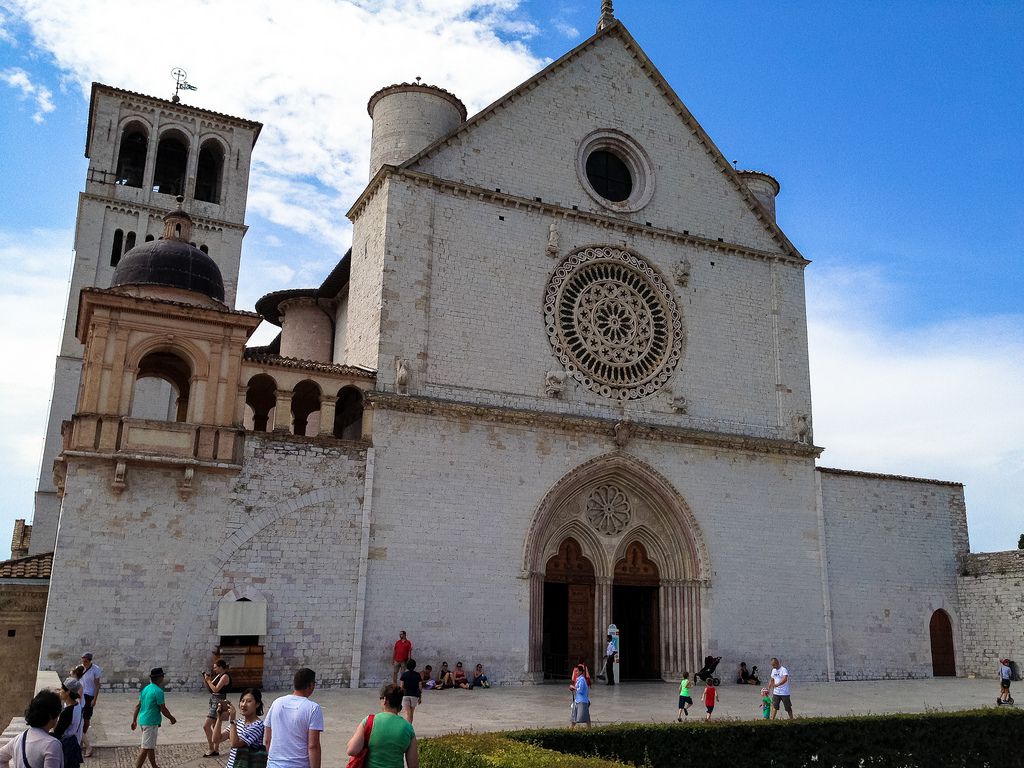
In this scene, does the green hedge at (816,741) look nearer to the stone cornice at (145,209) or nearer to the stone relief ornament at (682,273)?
the stone relief ornament at (682,273)

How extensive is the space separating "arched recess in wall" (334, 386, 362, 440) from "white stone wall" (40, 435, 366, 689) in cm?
187

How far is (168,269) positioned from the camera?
20594 mm

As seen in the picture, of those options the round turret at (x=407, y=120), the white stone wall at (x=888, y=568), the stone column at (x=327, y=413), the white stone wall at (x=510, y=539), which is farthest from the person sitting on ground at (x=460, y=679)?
the round turret at (x=407, y=120)

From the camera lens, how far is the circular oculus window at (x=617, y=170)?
25547 millimetres

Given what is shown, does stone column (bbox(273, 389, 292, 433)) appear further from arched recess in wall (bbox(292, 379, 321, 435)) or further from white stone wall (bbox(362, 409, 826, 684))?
white stone wall (bbox(362, 409, 826, 684))

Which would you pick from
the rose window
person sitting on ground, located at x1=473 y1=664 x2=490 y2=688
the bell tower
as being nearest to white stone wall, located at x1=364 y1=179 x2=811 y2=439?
the rose window

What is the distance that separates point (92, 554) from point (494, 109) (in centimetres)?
1470

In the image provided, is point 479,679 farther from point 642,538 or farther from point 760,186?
point 760,186

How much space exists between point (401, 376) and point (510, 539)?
4.68 metres

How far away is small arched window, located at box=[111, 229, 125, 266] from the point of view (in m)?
34.7

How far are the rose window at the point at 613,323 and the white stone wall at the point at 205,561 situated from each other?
6820mm

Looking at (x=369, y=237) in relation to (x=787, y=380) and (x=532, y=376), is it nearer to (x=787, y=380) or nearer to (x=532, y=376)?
(x=532, y=376)

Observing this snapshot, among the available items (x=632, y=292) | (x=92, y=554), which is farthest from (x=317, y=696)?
(x=632, y=292)

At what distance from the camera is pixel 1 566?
19531mm
